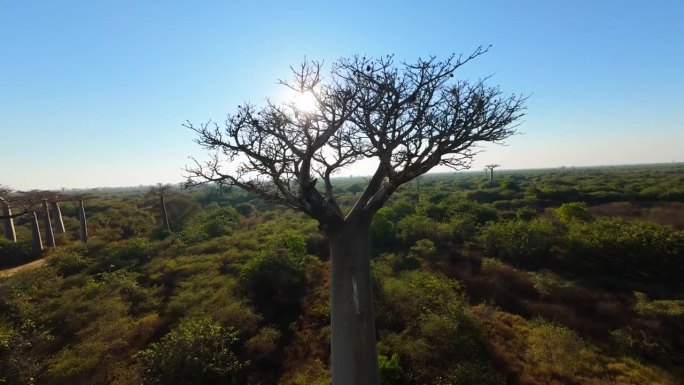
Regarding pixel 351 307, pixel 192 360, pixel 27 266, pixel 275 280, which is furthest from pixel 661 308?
pixel 27 266

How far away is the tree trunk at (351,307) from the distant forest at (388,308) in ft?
7.30

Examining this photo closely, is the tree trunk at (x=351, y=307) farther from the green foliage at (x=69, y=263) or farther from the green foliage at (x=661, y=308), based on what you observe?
the green foliage at (x=69, y=263)

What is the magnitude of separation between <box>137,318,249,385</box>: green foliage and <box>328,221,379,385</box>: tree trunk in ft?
11.5

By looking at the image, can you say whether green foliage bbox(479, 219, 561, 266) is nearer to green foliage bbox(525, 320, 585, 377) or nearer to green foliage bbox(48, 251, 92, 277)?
green foliage bbox(525, 320, 585, 377)

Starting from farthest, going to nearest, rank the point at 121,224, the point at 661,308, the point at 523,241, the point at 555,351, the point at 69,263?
1. the point at 121,224
2. the point at 69,263
3. the point at 523,241
4. the point at 661,308
5. the point at 555,351

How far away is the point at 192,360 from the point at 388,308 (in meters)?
4.63

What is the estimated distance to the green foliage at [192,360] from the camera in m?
6.45

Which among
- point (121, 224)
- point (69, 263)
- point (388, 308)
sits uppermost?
point (121, 224)

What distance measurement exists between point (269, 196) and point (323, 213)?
2.68 feet

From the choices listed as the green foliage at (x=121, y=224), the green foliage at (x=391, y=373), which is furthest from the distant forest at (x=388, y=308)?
the green foliage at (x=121, y=224)

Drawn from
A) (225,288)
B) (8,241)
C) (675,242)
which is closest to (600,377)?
(675,242)

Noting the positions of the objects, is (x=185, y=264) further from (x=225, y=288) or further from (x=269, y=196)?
(x=269, y=196)

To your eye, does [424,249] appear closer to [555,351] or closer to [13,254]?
[555,351]

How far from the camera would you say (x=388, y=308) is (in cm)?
868
